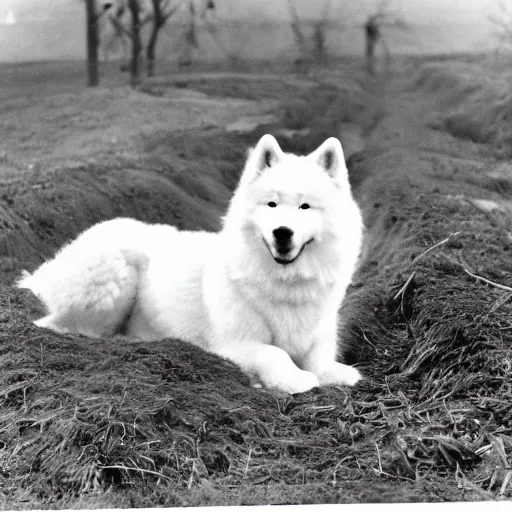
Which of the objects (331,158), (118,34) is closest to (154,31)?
(118,34)

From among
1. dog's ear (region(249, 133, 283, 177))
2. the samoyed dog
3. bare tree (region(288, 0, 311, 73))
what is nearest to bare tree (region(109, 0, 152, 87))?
bare tree (region(288, 0, 311, 73))

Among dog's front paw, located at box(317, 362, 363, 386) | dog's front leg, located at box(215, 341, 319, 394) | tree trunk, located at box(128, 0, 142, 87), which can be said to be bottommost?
dog's front paw, located at box(317, 362, 363, 386)

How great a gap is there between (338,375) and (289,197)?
93 centimetres

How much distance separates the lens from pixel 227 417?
10.4ft

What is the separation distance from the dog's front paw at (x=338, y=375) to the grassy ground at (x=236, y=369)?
67 mm

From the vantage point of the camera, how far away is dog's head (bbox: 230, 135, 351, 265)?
334 cm

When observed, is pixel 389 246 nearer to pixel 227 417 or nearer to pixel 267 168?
pixel 267 168

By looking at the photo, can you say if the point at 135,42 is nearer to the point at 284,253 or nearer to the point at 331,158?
the point at 331,158

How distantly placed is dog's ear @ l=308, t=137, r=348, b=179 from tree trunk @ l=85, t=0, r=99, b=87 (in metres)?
1.48

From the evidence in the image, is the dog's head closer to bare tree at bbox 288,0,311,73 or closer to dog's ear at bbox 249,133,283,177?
dog's ear at bbox 249,133,283,177

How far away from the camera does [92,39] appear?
420cm

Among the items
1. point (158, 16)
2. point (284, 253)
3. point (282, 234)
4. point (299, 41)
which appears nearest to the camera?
point (282, 234)

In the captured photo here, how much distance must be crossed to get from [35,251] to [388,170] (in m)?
2.07

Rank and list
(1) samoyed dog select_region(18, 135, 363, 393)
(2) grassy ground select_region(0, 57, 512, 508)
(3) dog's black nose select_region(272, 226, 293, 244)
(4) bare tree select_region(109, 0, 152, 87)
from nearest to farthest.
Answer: (2) grassy ground select_region(0, 57, 512, 508)
(3) dog's black nose select_region(272, 226, 293, 244)
(1) samoyed dog select_region(18, 135, 363, 393)
(4) bare tree select_region(109, 0, 152, 87)
